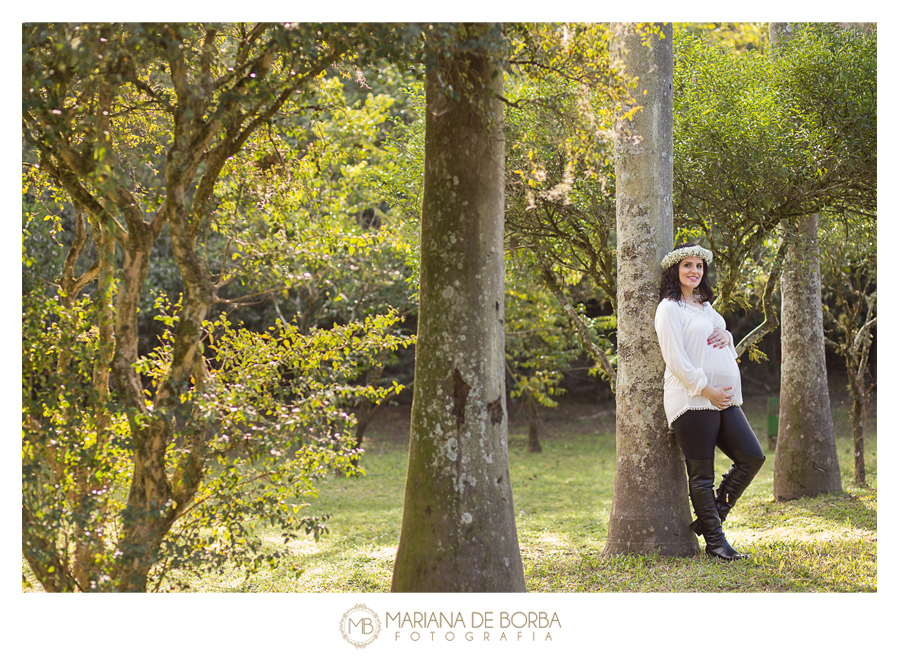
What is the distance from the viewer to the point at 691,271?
362 centimetres

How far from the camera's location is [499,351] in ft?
9.47

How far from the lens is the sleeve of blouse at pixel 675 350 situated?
3.48 metres

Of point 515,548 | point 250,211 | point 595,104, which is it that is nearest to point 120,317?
point 250,211

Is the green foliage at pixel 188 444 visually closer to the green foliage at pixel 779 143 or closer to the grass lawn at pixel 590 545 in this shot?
the grass lawn at pixel 590 545

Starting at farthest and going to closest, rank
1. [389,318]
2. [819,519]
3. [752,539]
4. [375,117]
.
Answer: [375,117], [819,519], [752,539], [389,318]

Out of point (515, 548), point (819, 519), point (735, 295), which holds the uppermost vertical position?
point (735, 295)
